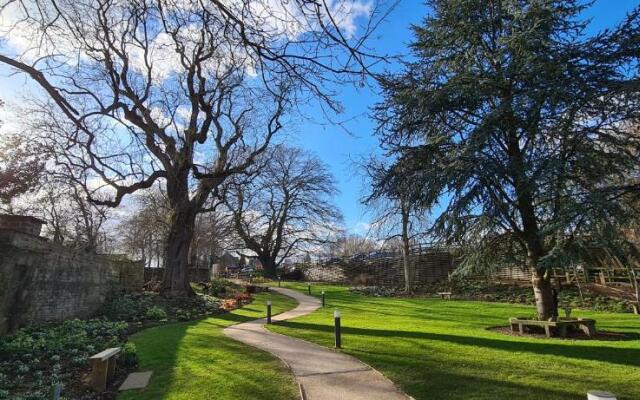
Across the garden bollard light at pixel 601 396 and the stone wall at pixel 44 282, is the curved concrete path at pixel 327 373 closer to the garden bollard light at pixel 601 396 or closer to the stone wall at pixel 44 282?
the garden bollard light at pixel 601 396

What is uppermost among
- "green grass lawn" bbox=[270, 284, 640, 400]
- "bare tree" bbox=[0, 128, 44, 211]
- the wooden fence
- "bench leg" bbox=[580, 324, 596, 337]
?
"bare tree" bbox=[0, 128, 44, 211]

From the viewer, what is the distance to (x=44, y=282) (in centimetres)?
1123

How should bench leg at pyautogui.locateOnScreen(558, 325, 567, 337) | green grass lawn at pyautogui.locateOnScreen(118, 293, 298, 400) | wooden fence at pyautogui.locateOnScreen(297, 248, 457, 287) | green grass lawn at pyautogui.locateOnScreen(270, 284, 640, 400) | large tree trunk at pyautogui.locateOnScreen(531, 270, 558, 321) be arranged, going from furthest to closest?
wooden fence at pyautogui.locateOnScreen(297, 248, 457, 287) < large tree trunk at pyautogui.locateOnScreen(531, 270, 558, 321) < bench leg at pyautogui.locateOnScreen(558, 325, 567, 337) < green grass lawn at pyautogui.locateOnScreen(118, 293, 298, 400) < green grass lawn at pyautogui.locateOnScreen(270, 284, 640, 400)

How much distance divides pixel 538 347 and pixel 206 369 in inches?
254

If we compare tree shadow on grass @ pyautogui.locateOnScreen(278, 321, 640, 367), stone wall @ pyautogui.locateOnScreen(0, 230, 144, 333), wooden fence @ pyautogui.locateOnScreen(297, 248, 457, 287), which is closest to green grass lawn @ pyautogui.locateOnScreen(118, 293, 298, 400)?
stone wall @ pyautogui.locateOnScreen(0, 230, 144, 333)

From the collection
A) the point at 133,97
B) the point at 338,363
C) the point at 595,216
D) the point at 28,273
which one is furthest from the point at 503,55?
the point at 28,273

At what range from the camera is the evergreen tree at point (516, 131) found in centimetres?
902

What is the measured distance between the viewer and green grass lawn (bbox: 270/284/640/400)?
5.72 metres

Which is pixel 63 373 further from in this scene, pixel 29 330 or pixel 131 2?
pixel 131 2

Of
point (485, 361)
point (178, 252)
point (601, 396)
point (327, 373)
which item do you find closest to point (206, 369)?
point (327, 373)

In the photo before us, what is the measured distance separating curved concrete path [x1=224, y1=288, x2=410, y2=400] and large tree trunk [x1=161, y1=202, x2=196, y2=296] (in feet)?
34.9

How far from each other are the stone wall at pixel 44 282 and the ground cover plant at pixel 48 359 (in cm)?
63

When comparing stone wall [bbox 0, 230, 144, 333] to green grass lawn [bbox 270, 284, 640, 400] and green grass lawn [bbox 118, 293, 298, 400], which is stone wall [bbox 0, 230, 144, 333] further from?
green grass lawn [bbox 270, 284, 640, 400]

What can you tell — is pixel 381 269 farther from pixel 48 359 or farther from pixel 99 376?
pixel 99 376
